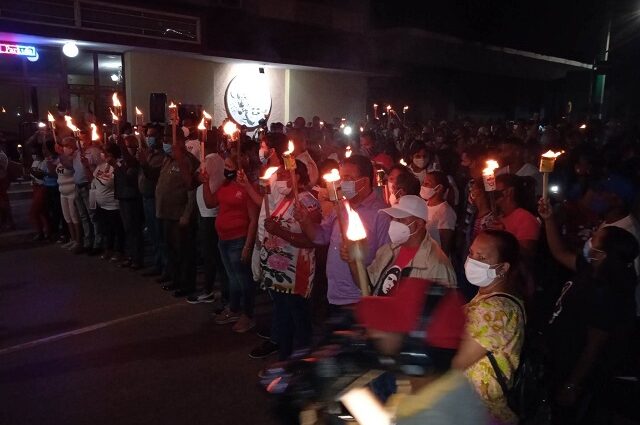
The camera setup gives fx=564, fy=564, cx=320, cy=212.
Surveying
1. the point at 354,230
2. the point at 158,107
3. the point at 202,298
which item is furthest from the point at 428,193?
the point at 158,107

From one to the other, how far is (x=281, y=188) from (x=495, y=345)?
2.80 m

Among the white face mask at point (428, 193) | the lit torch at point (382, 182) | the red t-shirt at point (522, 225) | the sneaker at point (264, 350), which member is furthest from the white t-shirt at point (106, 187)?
the red t-shirt at point (522, 225)

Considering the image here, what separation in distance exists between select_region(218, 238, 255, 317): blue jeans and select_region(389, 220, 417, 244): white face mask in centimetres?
275

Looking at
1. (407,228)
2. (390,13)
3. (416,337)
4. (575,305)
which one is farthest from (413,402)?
(390,13)

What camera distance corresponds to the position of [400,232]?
365cm

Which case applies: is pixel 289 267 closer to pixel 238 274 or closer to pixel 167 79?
pixel 238 274

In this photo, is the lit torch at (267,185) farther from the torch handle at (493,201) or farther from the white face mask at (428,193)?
the torch handle at (493,201)

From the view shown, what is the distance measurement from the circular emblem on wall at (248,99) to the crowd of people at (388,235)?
7.82 m

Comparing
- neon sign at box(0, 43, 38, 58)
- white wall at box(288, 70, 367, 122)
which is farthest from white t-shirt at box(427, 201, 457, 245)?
white wall at box(288, 70, 367, 122)

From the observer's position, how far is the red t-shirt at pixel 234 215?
6113mm

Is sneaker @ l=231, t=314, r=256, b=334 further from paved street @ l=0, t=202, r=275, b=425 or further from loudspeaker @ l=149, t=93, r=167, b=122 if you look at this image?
loudspeaker @ l=149, t=93, r=167, b=122

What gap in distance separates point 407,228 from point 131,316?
13.9ft

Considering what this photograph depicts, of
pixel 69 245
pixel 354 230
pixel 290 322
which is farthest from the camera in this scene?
pixel 69 245

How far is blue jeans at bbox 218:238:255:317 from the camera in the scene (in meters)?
6.16
